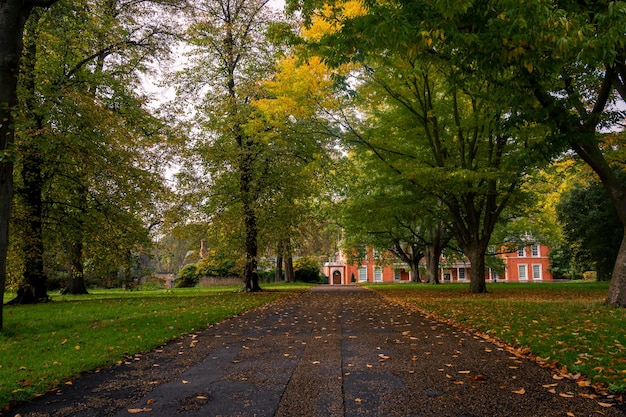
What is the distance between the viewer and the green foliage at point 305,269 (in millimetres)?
46766

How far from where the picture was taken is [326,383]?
4418 millimetres

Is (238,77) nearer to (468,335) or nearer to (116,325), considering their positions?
(116,325)

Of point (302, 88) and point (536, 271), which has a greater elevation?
point (302, 88)

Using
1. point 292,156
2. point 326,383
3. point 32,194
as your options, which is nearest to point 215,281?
point 292,156

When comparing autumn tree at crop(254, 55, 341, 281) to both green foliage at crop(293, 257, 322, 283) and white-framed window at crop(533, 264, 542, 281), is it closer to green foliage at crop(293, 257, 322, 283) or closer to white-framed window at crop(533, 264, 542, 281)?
green foliage at crop(293, 257, 322, 283)

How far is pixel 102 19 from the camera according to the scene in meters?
14.2

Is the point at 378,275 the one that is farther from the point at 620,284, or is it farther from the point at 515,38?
the point at 515,38

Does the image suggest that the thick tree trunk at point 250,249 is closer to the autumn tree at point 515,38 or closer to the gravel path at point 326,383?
the autumn tree at point 515,38

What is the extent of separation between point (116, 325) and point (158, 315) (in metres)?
1.92

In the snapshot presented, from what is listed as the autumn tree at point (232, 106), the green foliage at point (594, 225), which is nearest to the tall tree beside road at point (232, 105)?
the autumn tree at point (232, 106)

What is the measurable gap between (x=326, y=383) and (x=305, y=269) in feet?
144

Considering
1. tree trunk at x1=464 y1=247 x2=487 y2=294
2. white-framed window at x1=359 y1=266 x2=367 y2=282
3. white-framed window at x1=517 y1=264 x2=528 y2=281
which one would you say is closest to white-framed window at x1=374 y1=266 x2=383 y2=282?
white-framed window at x1=359 y1=266 x2=367 y2=282

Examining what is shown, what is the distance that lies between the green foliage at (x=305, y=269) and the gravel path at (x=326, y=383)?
1560 inches

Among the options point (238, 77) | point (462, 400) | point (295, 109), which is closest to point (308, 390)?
point (462, 400)
